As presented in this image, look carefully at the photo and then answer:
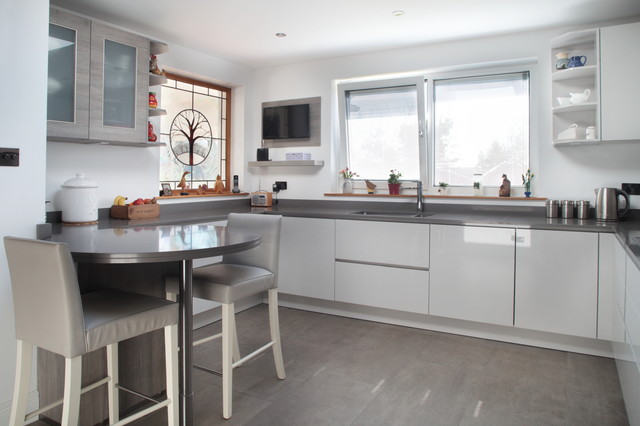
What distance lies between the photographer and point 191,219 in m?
3.42

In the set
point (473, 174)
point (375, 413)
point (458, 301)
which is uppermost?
point (473, 174)

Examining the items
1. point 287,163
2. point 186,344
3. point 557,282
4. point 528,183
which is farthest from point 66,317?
point 528,183

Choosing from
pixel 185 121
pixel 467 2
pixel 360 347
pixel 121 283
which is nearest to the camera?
pixel 121 283

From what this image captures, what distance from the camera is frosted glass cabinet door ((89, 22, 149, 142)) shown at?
9.74ft

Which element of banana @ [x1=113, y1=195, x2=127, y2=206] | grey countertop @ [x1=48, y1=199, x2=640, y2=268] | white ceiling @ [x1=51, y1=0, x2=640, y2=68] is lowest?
grey countertop @ [x1=48, y1=199, x2=640, y2=268]

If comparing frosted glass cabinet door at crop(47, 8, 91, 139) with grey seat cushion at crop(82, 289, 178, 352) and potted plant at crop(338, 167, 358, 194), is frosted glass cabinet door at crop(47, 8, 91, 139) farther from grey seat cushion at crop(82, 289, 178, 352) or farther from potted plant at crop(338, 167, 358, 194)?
potted plant at crop(338, 167, 358, 194)

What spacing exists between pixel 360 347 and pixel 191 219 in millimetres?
1527

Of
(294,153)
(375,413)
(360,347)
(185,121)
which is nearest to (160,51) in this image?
(185,121)

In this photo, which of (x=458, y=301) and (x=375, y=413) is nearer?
(x=375, y=413)

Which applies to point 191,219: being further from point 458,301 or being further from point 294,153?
point 458,301

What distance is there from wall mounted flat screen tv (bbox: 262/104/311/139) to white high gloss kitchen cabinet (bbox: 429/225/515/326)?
72.8 inches

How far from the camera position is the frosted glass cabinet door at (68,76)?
2740mm

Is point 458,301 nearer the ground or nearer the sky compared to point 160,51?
nearer the ground

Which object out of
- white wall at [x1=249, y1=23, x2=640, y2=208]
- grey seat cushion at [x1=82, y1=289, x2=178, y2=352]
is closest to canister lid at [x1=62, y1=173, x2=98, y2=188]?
grey seat cushion at [x1=82, y1=289, x2=178, y2=352]
